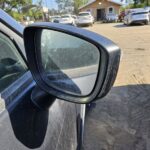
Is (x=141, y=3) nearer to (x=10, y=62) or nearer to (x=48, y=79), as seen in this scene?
(x=10, y=62)

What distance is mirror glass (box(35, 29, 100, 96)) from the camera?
4.75 feet

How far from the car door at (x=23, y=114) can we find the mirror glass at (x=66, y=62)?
0.37 ft

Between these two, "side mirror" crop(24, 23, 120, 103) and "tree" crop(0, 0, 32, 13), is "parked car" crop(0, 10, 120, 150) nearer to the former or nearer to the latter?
"side mirror" crop(24, 23, 120, 103)

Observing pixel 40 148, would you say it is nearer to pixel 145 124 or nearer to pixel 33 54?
pixel 33 54

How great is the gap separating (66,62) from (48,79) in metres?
0.15

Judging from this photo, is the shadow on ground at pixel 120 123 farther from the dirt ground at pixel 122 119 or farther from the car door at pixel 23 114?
the car door at pixel 23 114

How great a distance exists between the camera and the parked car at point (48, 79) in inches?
46.0

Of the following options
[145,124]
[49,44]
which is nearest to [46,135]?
[49,44]

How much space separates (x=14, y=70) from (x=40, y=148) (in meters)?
0.57

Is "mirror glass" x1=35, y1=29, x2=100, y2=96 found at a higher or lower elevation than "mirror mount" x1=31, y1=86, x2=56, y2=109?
higher

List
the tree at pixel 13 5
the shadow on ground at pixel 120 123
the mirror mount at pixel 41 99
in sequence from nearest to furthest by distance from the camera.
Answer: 1. the mirror mount at pixel 41 99
2. the shadow on ground at pixel 120 123
3. the tree at pixel 13 5

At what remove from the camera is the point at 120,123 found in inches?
174

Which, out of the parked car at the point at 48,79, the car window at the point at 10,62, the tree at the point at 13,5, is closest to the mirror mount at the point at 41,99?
the parked car at the point at 48,79

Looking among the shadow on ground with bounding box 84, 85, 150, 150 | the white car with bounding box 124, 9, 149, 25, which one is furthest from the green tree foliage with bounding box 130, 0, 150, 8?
the shadow on ground with bounding box 84, 85, 150, 150
